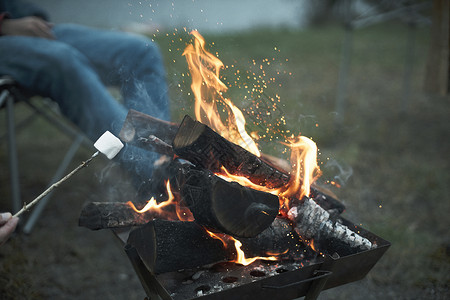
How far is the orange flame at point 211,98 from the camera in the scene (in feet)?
5.22

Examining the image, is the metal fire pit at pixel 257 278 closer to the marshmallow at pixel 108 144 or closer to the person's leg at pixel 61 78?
the marshmallow at pixel 108 144

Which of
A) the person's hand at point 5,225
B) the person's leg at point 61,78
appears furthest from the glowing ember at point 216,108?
the person's hand at point 5,225

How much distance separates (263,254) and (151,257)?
1.25 feet

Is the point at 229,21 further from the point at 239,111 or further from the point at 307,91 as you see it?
the point at 239,111

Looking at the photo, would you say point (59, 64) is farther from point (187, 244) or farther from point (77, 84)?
point (187, 244)

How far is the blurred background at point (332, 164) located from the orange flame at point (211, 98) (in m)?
0.04

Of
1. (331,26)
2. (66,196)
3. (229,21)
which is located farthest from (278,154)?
(229,21)

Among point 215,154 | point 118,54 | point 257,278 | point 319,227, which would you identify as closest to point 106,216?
point 215,154

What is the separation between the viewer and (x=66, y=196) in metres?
2.87

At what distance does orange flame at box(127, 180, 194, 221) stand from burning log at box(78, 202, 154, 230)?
1.7 inches

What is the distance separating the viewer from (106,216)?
137 cm

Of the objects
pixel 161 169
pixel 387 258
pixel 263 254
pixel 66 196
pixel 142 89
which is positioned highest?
pixel 142 89

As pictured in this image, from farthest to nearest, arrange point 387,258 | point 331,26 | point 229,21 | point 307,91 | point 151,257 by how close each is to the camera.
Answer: point 229,21 → point 331,26 → point 307,91 → point 387,258 → point 151,257

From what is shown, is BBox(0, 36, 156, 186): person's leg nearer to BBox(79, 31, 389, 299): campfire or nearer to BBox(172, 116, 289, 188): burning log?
BBox(79, 31, 389, 299): campfire
